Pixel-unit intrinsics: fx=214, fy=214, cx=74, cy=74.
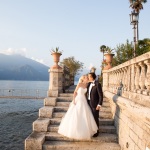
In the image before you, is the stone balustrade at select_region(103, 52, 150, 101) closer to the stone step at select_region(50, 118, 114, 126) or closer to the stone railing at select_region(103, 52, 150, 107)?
the stone railing at select_region(103, 52, 150, 107)

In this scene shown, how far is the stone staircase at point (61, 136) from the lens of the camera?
7.24 m

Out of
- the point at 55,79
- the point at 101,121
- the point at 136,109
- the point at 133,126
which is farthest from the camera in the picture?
the point at 55,79

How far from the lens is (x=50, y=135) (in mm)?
7871

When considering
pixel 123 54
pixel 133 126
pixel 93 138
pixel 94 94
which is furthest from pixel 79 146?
pixel 123 54

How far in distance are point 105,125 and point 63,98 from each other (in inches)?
108

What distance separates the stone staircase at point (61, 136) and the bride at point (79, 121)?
28cm

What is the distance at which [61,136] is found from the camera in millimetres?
7805

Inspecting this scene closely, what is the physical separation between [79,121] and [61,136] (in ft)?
3.17

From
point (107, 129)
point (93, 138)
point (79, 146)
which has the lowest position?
point (79, 146)

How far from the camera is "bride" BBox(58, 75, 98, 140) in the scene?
291 inches

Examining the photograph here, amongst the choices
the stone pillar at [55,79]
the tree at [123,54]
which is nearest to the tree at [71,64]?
the tree at [123,54]

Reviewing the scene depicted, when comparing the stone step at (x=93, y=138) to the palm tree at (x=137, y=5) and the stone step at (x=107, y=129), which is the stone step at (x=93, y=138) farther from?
the palm tree at (x=137, y=5)

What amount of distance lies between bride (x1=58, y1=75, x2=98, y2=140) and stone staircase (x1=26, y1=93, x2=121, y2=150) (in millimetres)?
277

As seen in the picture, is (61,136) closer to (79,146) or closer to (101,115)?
(79,146)
